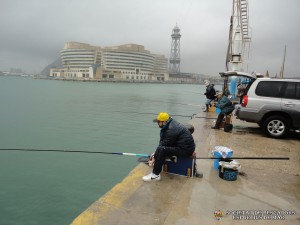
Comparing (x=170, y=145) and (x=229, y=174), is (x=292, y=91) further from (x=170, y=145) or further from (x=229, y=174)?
(x=170, y=145)

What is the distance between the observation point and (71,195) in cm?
646

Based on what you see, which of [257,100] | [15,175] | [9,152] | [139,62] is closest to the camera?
[15,175]

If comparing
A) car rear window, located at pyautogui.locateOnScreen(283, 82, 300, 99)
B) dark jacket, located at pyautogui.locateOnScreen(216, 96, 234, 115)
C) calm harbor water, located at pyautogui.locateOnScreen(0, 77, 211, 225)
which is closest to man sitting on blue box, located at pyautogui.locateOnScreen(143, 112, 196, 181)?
calm harbor water, located at pyautogui.locateOnScreen(0, 77, 211, 225)

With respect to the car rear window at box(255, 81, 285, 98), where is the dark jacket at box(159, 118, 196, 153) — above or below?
below

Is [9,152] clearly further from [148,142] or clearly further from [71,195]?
[148,142]

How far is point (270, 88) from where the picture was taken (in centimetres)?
859

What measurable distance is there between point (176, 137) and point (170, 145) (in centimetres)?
22

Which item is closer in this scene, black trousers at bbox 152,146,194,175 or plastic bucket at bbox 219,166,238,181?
black trousers at bbox 152,146,194,175

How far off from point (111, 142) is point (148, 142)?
195 centimetres

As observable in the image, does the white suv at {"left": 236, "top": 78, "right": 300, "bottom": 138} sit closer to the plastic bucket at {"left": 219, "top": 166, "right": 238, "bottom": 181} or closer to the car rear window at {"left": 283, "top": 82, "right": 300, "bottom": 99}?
the car rear window at {"left": 283, "top": 82, "right": 300, "bottom": 99}

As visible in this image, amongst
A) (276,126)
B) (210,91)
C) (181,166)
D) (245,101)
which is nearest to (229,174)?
(181,166)

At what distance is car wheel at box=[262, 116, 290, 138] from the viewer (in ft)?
27.7

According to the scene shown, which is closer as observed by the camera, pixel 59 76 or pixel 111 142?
pixel 111 142

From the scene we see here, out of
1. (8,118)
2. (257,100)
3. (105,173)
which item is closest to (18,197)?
(105,173)
